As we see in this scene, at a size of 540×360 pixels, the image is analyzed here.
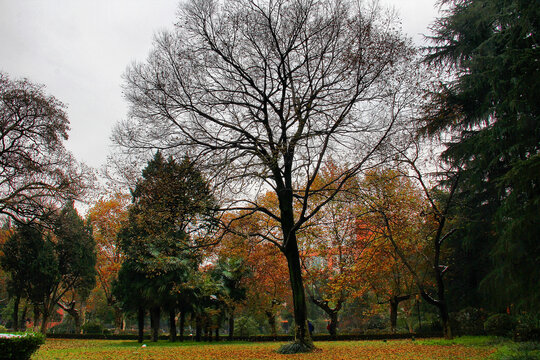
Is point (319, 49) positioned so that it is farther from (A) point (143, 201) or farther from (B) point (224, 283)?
(B) point (224, 283)

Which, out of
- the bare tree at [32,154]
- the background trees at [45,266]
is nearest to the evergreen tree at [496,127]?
the bare tree at [32,154]

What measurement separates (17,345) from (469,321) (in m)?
21.4

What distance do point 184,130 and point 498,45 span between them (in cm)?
1424

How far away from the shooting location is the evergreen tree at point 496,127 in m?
9.78

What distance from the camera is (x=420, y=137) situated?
51.9 ft

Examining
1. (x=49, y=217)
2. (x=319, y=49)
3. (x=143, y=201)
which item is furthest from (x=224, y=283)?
(x=319, y=49)

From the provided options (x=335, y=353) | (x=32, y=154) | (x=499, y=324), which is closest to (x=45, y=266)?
(x=32, y=154)

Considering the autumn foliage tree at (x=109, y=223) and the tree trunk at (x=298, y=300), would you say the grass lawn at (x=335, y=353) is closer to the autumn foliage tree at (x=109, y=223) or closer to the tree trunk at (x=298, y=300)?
the tree trunk at (x=298, y=300)

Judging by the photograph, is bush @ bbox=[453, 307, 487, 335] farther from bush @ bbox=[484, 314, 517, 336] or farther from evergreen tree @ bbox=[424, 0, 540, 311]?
bush @ bbox=[484, 314, 517, 336]

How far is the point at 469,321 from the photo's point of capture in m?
20.2

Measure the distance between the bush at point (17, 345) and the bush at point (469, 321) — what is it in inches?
788

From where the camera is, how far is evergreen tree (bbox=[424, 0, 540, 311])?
978 cm

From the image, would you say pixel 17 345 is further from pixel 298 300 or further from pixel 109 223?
pixel 109 223

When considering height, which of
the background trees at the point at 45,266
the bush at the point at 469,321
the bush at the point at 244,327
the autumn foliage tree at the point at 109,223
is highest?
the autumn foliage tree at the point at 109,223
